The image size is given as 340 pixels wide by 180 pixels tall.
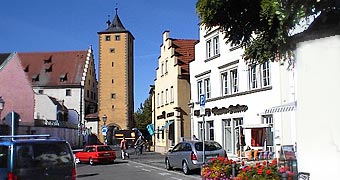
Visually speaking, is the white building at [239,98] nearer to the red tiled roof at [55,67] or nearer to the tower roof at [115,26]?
the tower roof at [115,26]

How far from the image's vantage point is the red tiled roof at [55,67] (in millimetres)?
91375

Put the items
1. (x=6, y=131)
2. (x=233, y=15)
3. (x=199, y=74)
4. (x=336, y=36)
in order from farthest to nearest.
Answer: (x=6, y=131) → (x=199, y=74) → (x=233, y=15) → (x=336, y=36)

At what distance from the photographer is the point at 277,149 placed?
24.1 m

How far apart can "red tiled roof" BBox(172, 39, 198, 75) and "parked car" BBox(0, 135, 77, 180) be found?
30120mm

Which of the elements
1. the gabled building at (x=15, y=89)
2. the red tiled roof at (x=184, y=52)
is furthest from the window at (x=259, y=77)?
the gabled building at (x=15, y=89)

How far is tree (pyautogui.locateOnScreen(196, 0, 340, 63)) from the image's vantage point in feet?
20.7

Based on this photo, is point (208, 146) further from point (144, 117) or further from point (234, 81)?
point (144, 117)

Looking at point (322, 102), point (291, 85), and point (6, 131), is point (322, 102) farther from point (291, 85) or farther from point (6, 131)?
point (6, 131)

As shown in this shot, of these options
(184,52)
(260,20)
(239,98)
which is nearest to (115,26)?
(184,52)

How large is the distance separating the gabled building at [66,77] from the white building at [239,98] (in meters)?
56.0

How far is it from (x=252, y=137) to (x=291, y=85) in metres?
4.47

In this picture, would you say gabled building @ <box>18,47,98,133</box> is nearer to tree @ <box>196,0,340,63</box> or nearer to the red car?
the red car

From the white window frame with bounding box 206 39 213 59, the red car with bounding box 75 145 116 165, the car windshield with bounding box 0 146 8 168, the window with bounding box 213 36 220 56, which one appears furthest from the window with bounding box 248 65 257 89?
the car windshield with bounding box 0 146 8 168

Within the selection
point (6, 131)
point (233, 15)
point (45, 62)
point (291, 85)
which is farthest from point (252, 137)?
point (45, 62)
